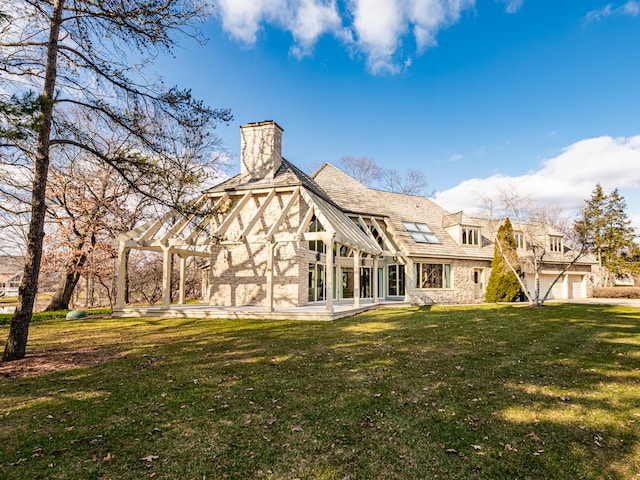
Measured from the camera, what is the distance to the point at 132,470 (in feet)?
10.2

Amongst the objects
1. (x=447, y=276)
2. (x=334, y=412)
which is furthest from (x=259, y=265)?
(x=334, y=412)

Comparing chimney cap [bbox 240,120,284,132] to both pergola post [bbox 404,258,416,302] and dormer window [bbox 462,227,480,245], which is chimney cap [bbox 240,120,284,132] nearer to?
pergola post [bbox 404,258,416,302]

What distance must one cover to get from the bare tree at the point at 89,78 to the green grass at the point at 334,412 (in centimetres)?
361

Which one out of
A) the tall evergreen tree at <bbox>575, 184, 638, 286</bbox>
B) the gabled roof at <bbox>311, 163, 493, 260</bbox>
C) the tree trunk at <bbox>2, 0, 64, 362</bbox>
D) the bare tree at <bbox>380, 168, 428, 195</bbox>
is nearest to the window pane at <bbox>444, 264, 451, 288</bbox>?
the gabled roof at <bbox>311, 163, 493, 260</bbox>

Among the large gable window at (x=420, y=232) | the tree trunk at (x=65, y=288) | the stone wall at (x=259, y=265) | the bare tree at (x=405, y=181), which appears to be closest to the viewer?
the stone wall at (x=259, y=265)

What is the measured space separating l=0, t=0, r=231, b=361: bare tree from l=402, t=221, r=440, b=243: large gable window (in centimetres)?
1610

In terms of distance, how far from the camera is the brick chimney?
17516mm

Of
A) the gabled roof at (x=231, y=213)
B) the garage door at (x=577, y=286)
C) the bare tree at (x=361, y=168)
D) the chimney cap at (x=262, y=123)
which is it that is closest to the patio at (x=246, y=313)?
the gabled roof at (x=231, y=213)

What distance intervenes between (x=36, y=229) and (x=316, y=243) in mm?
12085

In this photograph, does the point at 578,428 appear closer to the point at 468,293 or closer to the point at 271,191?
the point at 271,191

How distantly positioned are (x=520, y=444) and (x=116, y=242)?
15209 millimetres

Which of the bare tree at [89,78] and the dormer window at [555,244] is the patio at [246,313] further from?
the dormer window at [555,244]

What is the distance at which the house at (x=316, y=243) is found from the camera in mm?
14195

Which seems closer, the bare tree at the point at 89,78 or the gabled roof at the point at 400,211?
the bare tree at the point at 89,78
